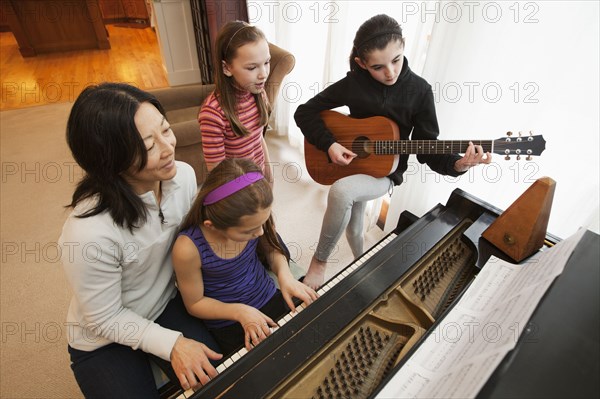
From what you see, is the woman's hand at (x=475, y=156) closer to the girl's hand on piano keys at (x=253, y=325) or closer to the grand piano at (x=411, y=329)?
the grand piano at (x=411, y=329)

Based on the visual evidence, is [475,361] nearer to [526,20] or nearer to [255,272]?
[255,272]

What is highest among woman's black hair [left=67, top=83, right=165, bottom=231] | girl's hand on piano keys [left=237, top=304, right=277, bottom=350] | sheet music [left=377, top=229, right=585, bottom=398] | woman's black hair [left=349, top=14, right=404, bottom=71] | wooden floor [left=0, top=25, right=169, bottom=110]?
woman's black hair [left=349, top=14, right=404, bottom=71]

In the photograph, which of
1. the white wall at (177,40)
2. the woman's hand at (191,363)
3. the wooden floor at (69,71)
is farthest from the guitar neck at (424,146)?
the wooden floor at (69,71)

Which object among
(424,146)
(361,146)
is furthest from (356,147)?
(424,146)

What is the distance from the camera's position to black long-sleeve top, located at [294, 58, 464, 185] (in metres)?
1.39

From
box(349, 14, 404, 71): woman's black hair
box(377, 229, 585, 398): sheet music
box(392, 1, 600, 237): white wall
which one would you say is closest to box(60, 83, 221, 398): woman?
box(377, 229, 585, 398): sheet music

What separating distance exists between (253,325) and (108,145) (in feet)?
2.08

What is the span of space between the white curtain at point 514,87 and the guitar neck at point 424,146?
→ 14.2 inches

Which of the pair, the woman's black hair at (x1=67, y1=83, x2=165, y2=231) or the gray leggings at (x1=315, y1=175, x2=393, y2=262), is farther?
the gray leggings at (x1=315, y1=175, x2=393, y2=262)

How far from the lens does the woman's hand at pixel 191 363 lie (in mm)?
896

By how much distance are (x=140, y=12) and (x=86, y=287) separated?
6729 mm

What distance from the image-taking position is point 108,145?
0.84 metres

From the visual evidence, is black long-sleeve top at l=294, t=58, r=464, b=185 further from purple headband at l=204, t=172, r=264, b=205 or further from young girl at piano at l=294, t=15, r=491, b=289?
purple headband at l=204, t=172, r=264, b=205

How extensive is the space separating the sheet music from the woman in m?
0.57
